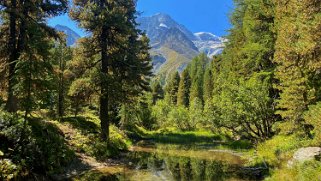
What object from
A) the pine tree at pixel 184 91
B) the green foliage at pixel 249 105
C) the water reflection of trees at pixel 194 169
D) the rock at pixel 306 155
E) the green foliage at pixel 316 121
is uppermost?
the pine tree at pixel 184 91

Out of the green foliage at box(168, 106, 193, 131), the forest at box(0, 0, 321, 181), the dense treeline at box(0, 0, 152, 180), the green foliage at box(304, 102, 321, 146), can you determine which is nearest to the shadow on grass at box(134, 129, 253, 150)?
the forest at box(0, 0, 321, 181)

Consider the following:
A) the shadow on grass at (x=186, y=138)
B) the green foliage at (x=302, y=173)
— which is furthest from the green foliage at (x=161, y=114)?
the green foliage at (x=302, y=173)

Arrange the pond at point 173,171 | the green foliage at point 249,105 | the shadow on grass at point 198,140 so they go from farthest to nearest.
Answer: the shadow on grass at point 198,140
the green foliage at point 249,105
the pond at point 173,171

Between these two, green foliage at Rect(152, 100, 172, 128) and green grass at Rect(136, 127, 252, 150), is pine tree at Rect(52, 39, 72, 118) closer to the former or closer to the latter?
green grass at Rect(136, 127, 252, 150)

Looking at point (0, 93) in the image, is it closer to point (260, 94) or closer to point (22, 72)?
point (22, 72)

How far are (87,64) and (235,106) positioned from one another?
1272 centimetres

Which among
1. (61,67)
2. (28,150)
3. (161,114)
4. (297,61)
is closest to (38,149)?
(28,150)

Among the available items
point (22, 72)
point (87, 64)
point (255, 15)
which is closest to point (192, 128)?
point (255, 15)

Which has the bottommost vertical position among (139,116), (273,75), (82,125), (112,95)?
(82,125)

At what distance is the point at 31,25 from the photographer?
19094 millimetres

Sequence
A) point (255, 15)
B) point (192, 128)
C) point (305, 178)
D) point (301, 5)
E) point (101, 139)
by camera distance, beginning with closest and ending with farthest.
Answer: point (305, 178)
point (301, 5)
point (101, 139)
point (255, 15)
point (192, 128)

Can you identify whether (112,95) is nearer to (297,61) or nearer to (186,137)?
(297,61)

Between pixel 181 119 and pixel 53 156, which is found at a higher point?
pixel 181 119

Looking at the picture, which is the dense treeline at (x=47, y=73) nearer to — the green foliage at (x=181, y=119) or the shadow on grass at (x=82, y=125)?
the shadow on grass at (x=82, y=125)
